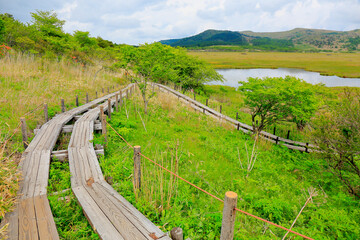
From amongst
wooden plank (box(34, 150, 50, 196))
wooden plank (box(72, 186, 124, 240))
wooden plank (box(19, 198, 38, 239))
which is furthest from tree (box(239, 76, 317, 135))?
wooden plank (box(19, 198, 38, 239))

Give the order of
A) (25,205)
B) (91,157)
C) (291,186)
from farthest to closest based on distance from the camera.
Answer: (291,186)
(91,157)
(25,205)

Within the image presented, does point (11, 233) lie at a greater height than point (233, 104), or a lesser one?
greater

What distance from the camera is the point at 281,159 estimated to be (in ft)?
30.5

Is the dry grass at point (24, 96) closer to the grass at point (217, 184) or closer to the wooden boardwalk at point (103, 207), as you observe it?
the wooden boardwalk at point (103, 207)

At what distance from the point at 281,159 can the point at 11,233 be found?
9.73m

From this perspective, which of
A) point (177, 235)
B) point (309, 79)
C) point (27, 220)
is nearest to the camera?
point (177, 235)

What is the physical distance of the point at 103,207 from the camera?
3.21 meters

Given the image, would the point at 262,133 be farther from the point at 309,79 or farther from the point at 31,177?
the point at 309,79

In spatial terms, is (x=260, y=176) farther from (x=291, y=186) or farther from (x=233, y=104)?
(x=233, y=104)

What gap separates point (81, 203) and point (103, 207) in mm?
398

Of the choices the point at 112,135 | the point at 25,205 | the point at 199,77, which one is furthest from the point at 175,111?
the point at 199,77

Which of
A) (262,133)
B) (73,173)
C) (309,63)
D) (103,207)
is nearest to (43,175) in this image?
(73,173)

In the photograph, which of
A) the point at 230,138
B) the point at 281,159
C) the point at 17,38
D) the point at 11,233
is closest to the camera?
the point at 11,233

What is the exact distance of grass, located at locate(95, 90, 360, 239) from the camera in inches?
143
